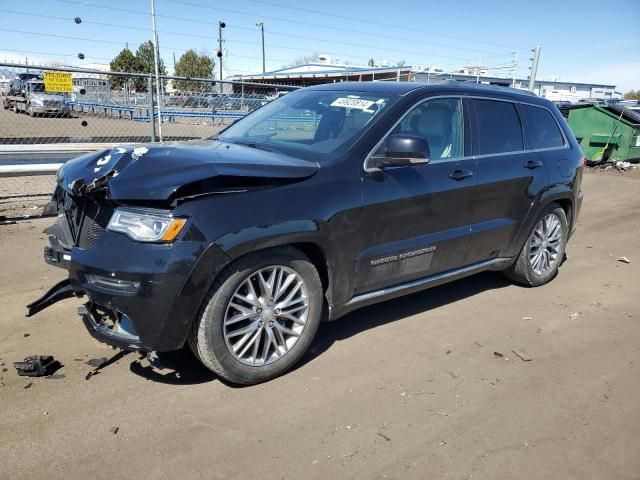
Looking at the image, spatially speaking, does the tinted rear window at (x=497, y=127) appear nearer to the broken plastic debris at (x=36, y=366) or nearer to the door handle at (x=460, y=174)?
the door handle at (x=460, y=174)

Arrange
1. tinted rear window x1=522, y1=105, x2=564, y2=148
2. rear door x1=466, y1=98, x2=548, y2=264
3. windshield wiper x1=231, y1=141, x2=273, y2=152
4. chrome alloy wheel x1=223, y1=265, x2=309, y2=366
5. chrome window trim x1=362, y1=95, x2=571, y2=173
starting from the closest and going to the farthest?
chrome alloy wheel x1=223, y1=265, x2=309, y2=366 → chrome window trim x1=362, y1=95, x2=571, y2=173 → windshield wiper x1=231, y1=141, x2=273, y2=152 → rear door x1=466, y1=98, x2=548, y2=264 → tinted rear window x1=522, y1=105, x2=564, y2=148

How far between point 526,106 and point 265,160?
3003 millimetres

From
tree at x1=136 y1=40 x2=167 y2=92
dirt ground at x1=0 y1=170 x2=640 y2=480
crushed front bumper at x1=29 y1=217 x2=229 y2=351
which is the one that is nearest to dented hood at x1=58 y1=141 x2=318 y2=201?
crushed front bumper at x1=29 y1=217 x2=229 y2=351

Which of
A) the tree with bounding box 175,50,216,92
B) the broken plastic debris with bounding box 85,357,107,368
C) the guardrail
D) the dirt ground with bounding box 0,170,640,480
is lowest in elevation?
the dirt ground with bounding box 0,170,640,480

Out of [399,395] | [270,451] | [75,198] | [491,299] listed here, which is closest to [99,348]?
[75,198]

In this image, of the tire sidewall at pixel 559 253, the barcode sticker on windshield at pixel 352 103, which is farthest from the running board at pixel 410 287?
the barcode sticker on windshield at pixel 352 103

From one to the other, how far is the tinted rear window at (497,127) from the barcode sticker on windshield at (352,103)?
1.07m

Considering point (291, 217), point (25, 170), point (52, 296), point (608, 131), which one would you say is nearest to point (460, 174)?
point (291, 217)

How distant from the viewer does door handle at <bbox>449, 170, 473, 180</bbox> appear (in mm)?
4176

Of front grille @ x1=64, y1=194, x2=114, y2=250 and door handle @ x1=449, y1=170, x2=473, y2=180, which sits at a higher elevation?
door handle @ x1=449, y1=170, x2=473, y2=180

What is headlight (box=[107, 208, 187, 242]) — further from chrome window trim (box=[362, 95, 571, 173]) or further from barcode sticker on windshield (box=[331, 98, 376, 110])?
barcode sticker on windshield (box=[331, 98, 376, 110])

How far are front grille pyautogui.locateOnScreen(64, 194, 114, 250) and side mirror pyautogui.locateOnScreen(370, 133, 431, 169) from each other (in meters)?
1.73

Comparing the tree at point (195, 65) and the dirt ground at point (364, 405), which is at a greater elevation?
the tree at point (195, 65)

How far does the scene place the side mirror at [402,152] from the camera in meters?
3.55
